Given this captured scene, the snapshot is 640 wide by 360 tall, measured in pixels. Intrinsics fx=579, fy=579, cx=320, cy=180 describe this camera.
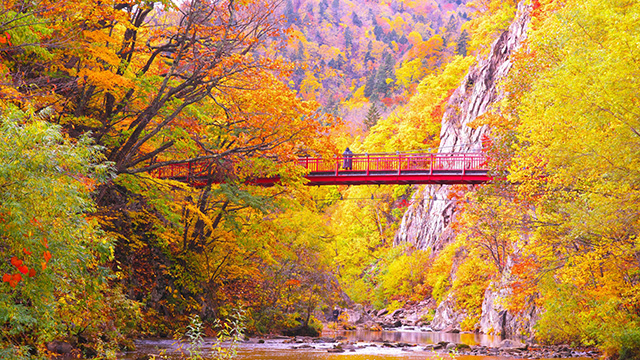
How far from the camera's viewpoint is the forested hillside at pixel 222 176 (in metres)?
7.70

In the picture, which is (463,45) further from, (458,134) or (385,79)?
(458,134)

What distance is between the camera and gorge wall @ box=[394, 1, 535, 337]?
36219 mm

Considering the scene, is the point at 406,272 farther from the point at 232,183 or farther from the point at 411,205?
the point at 232,183

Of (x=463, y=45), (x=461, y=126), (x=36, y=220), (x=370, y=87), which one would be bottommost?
(x=36, y=220)

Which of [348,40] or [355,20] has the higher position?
[355,20]

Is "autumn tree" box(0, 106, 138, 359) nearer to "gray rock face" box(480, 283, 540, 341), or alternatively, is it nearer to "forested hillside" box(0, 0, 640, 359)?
"forested hillside" box(0, 0, 640, 359)

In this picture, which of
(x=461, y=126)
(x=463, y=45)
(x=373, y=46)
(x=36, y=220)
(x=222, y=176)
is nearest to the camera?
(x=36, y=220)

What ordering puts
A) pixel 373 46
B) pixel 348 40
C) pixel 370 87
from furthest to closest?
pixel 348 40 → pixel 373 46 → pixel 370 87

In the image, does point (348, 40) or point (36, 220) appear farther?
point (348, 40)

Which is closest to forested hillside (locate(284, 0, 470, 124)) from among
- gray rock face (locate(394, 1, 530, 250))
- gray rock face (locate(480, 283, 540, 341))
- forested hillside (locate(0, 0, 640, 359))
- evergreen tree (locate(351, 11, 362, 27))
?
evergreen tree (locate(351, 11, 362, 27))

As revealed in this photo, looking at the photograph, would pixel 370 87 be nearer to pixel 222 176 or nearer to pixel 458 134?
pixel 458 134

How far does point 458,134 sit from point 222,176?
30.4 meters

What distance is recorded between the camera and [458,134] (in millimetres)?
44531

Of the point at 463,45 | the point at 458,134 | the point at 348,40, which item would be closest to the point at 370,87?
the point at 463,45
